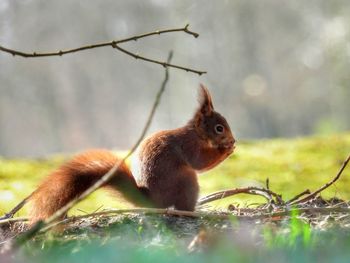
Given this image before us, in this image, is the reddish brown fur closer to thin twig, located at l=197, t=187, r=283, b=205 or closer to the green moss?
thin twig, located at l=197, t=187, r=283, b=205

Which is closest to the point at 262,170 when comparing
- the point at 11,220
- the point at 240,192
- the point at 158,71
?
the point at 240,192

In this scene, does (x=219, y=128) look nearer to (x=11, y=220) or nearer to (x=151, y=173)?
(x=151, y=173)

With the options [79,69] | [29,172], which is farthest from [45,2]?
[29,172]

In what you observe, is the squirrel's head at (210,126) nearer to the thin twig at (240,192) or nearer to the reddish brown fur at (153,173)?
the reddish brown fur at (153,173)

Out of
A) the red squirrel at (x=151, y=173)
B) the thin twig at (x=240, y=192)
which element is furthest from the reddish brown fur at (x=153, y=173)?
the thin twig at (x=240, y=192)

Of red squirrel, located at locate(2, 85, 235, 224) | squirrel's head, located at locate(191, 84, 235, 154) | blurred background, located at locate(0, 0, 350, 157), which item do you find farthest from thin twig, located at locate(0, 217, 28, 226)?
blurred background, located at locate(0, 0, 350, 157)

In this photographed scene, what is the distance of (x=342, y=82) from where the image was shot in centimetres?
2427

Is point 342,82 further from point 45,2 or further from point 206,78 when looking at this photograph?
point 45,2

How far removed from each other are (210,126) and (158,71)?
90.2 ft

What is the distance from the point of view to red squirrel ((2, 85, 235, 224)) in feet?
7.41

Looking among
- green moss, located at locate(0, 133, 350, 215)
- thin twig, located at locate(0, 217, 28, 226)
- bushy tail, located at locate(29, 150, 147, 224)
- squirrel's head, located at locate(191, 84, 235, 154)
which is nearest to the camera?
bushy tail, located at locate(29, 150, 147, 224)

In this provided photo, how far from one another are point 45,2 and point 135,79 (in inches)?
192

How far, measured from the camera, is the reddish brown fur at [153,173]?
2.26 metres

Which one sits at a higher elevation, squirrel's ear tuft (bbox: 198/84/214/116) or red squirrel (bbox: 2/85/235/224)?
squirrel's ear tuft (bbox: 198/84/214/116)
